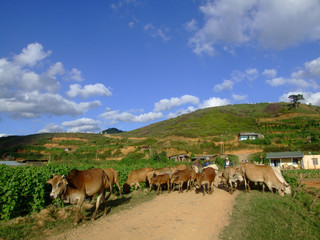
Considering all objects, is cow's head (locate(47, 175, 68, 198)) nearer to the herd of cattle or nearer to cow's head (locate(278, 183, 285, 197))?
the herd of cattle

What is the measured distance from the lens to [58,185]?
7.16m

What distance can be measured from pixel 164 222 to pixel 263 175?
26.8 ft

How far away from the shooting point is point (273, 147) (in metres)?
53.9

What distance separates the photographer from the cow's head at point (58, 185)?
Result: 23.2 ft

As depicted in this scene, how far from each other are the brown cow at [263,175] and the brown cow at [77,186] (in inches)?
365

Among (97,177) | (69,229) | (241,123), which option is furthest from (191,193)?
(241,123)

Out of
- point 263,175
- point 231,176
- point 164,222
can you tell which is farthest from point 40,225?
point 263,175

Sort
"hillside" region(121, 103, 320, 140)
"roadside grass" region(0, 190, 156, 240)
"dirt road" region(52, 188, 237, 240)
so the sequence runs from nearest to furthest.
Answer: "roadside grass" region(0, 190, 156, 240), "dirt road" region(52, 188, 237, 240), "hillside" region(121, 103, 320, 140)

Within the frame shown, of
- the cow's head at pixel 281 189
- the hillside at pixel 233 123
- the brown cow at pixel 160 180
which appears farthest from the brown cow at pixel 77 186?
the hillside at pixel 233 123

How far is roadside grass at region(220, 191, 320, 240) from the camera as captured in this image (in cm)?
699

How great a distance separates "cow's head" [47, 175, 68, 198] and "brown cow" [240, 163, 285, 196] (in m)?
10.9

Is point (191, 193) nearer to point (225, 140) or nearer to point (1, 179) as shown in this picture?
point (1, 179)

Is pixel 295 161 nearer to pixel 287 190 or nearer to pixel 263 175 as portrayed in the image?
pixel 287 190

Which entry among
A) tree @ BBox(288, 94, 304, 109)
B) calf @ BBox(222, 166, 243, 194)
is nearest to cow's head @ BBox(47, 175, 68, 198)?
calf @ BBox(222, 166, 243, 194)
